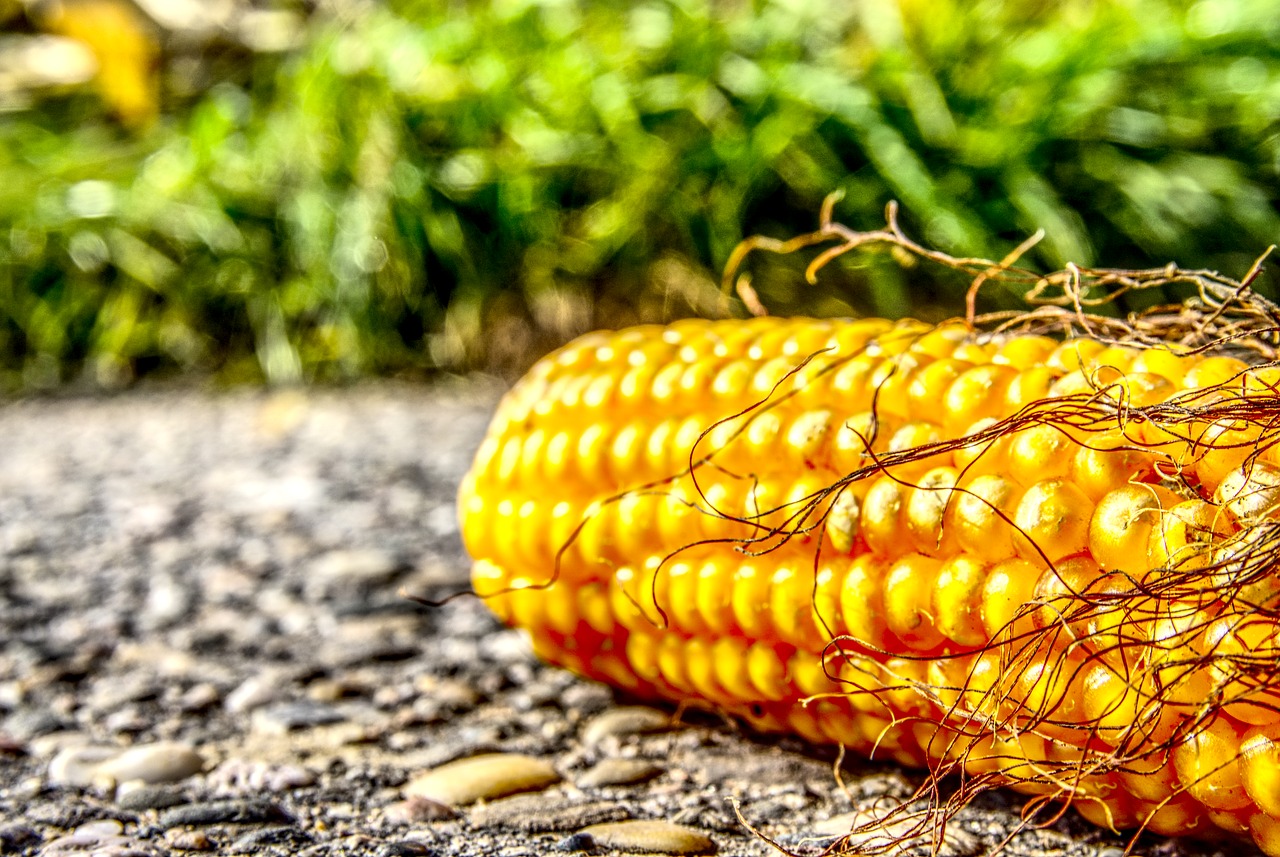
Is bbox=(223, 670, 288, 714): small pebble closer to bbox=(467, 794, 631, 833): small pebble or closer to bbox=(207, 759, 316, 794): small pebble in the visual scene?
bbox=(207, 759, 316, 794): small pebble

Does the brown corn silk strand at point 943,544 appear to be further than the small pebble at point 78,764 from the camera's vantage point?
No

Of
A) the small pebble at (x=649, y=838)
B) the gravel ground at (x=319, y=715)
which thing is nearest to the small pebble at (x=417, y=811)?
the gravel ground at (x=319, y=715)

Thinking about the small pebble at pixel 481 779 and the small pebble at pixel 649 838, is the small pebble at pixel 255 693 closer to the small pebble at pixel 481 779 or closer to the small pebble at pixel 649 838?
the small pebble at pixel 481 779

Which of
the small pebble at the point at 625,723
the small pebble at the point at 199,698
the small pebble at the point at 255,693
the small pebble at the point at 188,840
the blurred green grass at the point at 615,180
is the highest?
the blurred green grass at the point at 615,180

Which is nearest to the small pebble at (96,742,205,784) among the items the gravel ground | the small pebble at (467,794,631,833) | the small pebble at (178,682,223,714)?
the gravel ground

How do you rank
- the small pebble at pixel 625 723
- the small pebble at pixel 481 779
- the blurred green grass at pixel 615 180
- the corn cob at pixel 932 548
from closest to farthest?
the corn cob at pixel 932 548, the small pebble at pixel 481 779, the small pebble at pixel 625 723, the blurred green grass at pixel 615 180

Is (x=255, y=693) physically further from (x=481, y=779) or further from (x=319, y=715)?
(x=481, y=779)

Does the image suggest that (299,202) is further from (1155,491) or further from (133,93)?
(1155,491)

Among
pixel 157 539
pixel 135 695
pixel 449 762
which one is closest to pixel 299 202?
pixel 157 539
